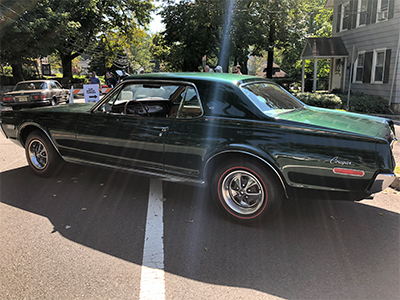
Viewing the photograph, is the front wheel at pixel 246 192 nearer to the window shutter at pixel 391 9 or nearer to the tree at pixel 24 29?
the window shutter at pixel 391 9

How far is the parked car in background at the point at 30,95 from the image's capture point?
15.5m

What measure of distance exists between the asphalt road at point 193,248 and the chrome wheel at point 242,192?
0.24 meters

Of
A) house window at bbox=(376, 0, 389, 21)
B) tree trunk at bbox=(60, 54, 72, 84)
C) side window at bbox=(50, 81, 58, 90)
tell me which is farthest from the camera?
tree trunk at bbox=(60, 54, 72, 84)

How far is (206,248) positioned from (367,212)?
7.45 feet

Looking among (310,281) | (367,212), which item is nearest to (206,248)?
(310,281)

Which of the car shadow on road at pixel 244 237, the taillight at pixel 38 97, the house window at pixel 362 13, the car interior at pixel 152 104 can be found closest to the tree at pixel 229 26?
the house window at pixel 362 13

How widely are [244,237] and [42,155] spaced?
3690 mm

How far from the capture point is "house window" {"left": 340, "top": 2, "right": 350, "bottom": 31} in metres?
18.8

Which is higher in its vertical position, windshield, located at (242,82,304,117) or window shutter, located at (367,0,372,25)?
window shutter, located at (367,0,372,25)

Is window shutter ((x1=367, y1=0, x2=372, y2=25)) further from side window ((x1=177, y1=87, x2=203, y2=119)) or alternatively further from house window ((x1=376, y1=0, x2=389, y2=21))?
side window ((x1=177, y1=87, x2=203, y2=119))

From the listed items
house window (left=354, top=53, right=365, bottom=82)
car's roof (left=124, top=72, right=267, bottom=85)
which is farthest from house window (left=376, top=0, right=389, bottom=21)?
car's roof (left=124, top=72, right=267, bottom=85)

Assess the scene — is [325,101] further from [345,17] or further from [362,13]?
[345,17]

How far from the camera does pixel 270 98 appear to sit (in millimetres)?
4047

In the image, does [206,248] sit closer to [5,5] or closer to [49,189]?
[49,189]
